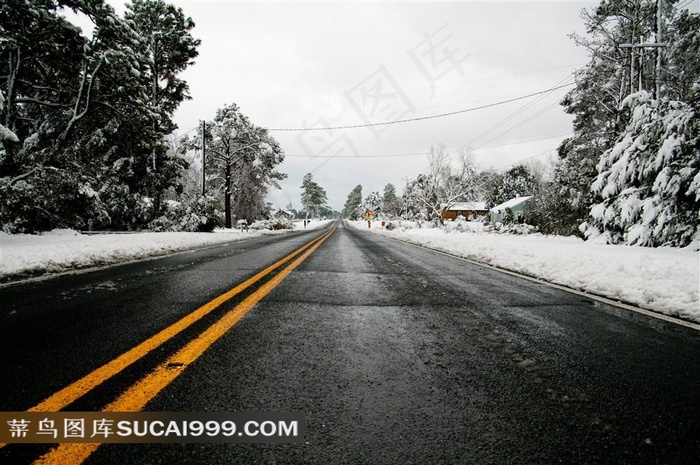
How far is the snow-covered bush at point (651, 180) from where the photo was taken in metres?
10.2

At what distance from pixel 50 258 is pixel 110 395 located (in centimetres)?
696

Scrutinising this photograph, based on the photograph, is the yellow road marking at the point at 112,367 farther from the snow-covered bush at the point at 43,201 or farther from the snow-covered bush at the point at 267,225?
the snow-covered bush at the point at 267,225

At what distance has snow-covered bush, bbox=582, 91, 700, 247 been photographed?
1019cm

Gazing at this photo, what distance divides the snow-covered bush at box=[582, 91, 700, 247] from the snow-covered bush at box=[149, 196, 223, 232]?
22.1m

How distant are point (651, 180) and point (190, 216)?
2448cm

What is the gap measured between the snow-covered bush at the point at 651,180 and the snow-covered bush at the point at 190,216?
22076 mm

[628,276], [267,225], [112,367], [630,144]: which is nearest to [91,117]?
[267,225]

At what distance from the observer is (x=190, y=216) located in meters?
23.1

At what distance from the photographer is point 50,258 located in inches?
263

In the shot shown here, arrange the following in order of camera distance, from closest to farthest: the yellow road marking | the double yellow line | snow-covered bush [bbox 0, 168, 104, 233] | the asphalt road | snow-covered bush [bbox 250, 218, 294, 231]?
the double yellow line, the asphalt road, the yellow road marking, snow-covered bush [bbox 0, 168, 104, 233], snow-covered bush [bbox 250, 218, 294, 231]

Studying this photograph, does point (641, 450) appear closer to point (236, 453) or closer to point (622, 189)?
point (236, 453)

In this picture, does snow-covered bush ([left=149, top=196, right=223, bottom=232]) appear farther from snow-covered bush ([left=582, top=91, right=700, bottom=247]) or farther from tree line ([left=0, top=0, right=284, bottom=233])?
snow-covered bush ([left=582, top=91, right=700, bottom=247])

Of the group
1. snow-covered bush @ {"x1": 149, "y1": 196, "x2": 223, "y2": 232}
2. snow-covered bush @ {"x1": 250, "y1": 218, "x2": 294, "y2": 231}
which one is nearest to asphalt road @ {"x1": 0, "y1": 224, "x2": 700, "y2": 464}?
snow-covered bush @ {"x1": 149, "y1": 196, "x2": 223, "y2": 232}

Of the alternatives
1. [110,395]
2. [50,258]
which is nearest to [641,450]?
[110,395]
